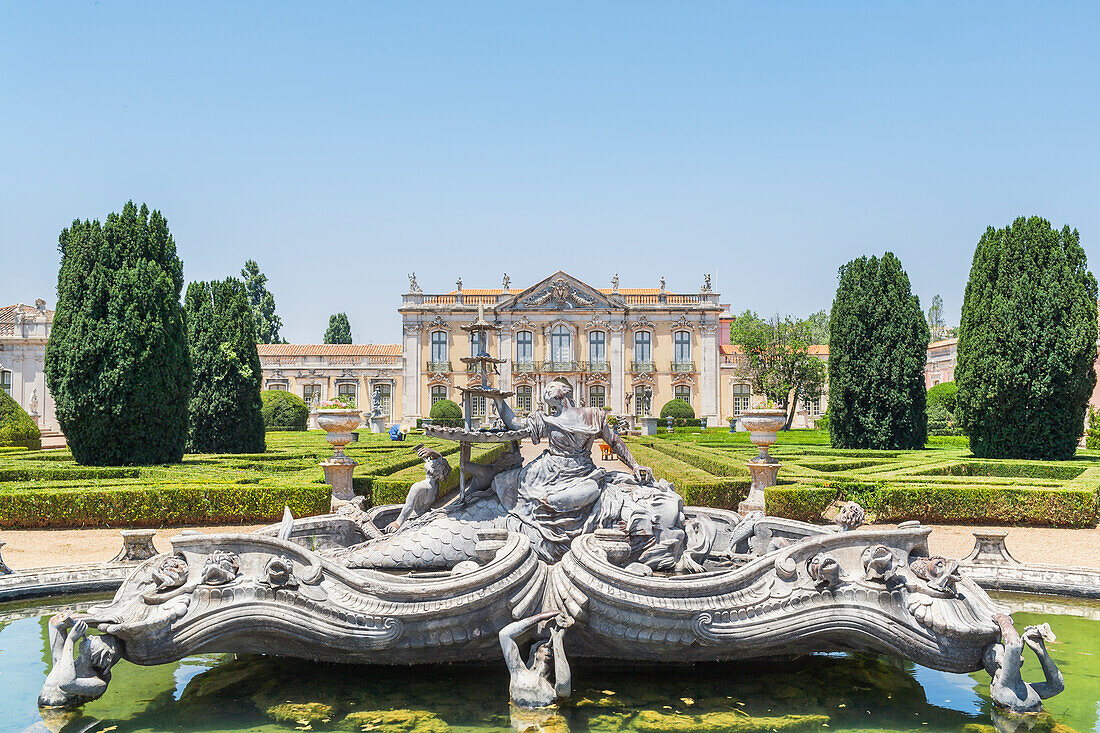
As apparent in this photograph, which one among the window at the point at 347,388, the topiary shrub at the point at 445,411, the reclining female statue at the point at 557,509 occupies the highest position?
the window at the point at 347,388

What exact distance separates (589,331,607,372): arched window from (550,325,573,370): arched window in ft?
3.69

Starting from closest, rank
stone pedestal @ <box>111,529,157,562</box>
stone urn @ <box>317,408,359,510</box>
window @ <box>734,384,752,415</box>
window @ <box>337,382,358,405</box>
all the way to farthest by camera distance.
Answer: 1. stone pedestal @ <box>111,529,157,562</box>
2. stone urn @ <box>317,408,359,510</box>
3. window @ <box>734,384,752,415</box>
4. window @ <box>337,382,358,405</box>

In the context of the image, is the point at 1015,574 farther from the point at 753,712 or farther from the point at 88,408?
the point at 88,408

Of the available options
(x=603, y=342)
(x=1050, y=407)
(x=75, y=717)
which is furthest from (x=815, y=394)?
(x=75, y=717)

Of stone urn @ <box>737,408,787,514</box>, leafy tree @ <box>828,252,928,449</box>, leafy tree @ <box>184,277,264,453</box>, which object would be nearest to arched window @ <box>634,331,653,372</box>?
leafy tree @ <box>828,252,928,449</box>

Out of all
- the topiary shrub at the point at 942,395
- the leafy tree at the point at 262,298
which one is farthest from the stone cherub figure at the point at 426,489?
the leafy tree at the point at 262,298

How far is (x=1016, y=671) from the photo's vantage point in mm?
3666

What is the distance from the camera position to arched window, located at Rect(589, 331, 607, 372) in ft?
140

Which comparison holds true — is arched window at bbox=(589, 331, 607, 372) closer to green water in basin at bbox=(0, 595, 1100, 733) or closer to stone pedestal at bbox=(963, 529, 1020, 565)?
stone pedestal at bbox=(963, 529, 1020, 565)

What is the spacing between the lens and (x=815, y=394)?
1400 inches

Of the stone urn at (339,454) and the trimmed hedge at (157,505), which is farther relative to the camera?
the stone urn at (339,454)

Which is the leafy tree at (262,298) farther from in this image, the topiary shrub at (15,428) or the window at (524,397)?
the topiary shrub at (15,428)

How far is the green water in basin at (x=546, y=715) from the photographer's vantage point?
3.75m

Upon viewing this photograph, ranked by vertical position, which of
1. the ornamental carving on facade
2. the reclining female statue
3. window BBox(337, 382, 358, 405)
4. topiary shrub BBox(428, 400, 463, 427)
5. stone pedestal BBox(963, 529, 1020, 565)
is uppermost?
the ornamental carving on facade
